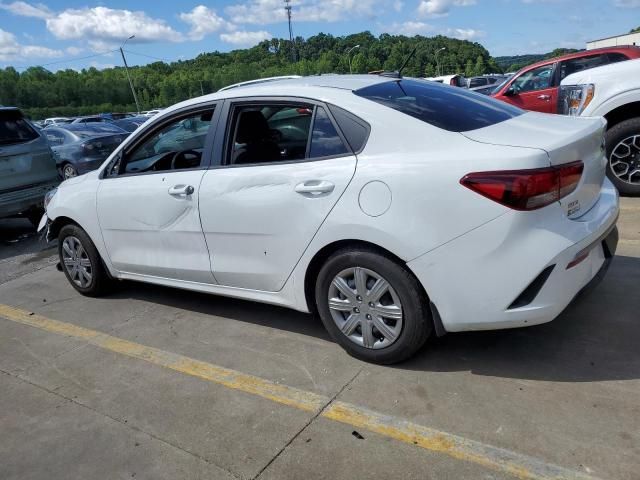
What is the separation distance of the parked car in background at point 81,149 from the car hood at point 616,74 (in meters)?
9.60

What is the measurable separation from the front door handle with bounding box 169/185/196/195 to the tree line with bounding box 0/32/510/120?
7212 cm

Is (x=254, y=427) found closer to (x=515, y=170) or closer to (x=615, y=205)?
(x=515, y=170)

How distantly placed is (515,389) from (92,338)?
3021mm

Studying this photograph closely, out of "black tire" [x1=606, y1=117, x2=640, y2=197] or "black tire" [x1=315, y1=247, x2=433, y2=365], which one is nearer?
"black tire" [x1=315, y1=247, x2=433, y2=365]

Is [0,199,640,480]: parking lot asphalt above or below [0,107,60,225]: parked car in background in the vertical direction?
below

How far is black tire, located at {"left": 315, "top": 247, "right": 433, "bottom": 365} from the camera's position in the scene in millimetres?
2908

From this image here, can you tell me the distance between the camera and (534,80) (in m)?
9.61

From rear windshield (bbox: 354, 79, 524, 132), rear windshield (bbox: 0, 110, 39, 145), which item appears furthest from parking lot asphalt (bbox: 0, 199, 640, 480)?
rear windshield (bbox: 0, 110, 39, 145)

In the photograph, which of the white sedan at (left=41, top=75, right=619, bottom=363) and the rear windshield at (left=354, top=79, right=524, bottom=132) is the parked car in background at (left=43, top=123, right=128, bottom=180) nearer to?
the white sedan at (left=41, top=75, right=619, bottom=363)

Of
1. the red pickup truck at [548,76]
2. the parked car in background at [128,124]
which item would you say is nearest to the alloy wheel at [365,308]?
the red pickup truck at [548,76]

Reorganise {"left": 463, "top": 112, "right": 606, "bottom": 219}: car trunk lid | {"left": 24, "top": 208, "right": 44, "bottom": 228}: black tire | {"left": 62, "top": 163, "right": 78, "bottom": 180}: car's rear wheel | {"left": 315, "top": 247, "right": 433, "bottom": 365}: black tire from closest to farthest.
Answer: {"left": 463, "top": 112, "right": 606, "bottom": 219}: car trunk lid, {"left": 315, "top": 247, "right": 433, "bottom": 365}: black tire, {"left": 24, "top": 208, "right": 44, "bottom": 228}: black tire, {"left": 62, "top": 163, "right": 78, "bottom": 180}: car's rear wheel

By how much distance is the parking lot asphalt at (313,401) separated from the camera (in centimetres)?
245

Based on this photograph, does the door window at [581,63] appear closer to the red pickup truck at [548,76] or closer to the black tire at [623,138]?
the red pickup truck at [548,76]

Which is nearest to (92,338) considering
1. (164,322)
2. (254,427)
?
(164,322)
